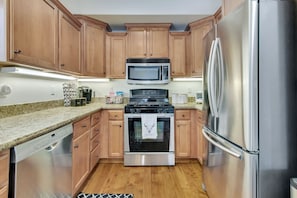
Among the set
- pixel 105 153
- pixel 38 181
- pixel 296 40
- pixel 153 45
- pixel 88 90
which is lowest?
pixel 105 153

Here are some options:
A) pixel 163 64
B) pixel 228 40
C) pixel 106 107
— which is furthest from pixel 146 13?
pixel 228 40

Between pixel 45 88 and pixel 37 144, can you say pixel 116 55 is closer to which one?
pixel 45 88

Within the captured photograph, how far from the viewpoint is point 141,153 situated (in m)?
3.40

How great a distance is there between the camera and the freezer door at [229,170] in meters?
1.43

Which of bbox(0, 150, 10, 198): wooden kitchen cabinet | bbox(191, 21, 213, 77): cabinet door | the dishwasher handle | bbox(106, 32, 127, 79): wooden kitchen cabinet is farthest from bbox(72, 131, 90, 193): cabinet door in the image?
bbox(191, 21, 213, 77): cabinet door

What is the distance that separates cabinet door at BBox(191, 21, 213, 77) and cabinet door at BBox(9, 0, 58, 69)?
223 cm

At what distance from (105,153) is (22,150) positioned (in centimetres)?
229

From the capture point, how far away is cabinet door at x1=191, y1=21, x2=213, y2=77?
3734mm

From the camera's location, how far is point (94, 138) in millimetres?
3096

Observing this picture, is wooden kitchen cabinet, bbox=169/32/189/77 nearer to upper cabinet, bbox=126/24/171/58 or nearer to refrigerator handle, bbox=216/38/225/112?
upper cabinet, bbox=126/24/171/58

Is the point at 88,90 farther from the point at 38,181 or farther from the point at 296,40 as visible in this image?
the point at 296,40

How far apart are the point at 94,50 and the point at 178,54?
1423 millimetres

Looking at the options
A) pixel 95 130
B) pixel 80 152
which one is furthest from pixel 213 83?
pixel 95 130

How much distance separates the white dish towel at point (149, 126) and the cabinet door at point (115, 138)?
37cm
